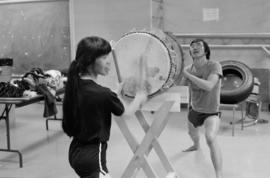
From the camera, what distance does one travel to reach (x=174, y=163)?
345cm

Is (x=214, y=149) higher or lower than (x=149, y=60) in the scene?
lower

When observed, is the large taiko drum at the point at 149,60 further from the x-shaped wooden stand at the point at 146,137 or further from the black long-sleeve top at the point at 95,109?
the black long-sleeve top at the point at 95,109

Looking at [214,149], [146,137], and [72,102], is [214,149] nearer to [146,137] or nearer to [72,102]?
[146,137]

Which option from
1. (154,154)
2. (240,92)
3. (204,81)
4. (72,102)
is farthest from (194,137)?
(72,102)

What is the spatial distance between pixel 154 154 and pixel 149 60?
5.20 feet

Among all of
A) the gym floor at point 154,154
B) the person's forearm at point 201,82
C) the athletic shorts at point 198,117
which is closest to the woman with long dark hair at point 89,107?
the gym floor at point 154,154

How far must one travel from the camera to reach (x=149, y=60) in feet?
7.80

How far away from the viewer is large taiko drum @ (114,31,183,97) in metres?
2.39

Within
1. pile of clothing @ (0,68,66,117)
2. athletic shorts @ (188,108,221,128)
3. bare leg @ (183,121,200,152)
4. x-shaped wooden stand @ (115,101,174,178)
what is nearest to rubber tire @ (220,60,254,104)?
bare leg @ (183,121,200,152)

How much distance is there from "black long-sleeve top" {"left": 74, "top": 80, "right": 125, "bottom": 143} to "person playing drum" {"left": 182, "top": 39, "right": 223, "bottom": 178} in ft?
3.98

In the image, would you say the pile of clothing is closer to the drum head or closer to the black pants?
the drum head

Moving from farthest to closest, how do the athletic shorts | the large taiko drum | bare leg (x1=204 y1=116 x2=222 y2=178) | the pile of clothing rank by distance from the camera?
the pile of clothing < the athletic shorts < bare leg (x1=204 y1=116 x2=222 y2=178) < the large taiko drum

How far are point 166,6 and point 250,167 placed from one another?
360 cm

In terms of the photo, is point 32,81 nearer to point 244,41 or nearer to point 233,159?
point 233,159
